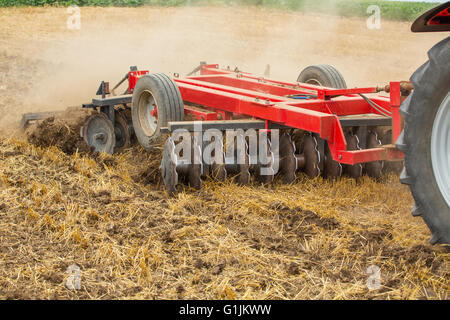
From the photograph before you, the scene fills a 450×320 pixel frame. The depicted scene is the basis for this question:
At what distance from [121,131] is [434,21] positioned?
13.9 feet

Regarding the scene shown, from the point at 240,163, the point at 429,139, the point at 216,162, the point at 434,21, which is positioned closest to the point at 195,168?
the point at 216,162

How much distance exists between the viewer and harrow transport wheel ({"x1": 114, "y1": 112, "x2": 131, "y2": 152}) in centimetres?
684

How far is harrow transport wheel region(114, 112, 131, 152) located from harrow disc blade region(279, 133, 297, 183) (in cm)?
219

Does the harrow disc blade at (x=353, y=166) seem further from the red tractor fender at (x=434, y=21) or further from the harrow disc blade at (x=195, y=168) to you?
the red tractor fender at (x=434, y=21)

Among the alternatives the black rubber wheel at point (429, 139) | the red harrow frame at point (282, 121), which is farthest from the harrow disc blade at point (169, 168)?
the black rubber wheel at point (429, 139)

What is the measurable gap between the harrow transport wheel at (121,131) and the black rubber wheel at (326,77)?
230 centimetres

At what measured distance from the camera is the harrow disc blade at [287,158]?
17.4 ft

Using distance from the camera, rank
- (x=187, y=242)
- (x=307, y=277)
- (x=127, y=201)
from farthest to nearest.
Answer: (x=127, y=201)
(x=187, y=242)
(x=307, y=277)

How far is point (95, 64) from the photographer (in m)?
11.9
